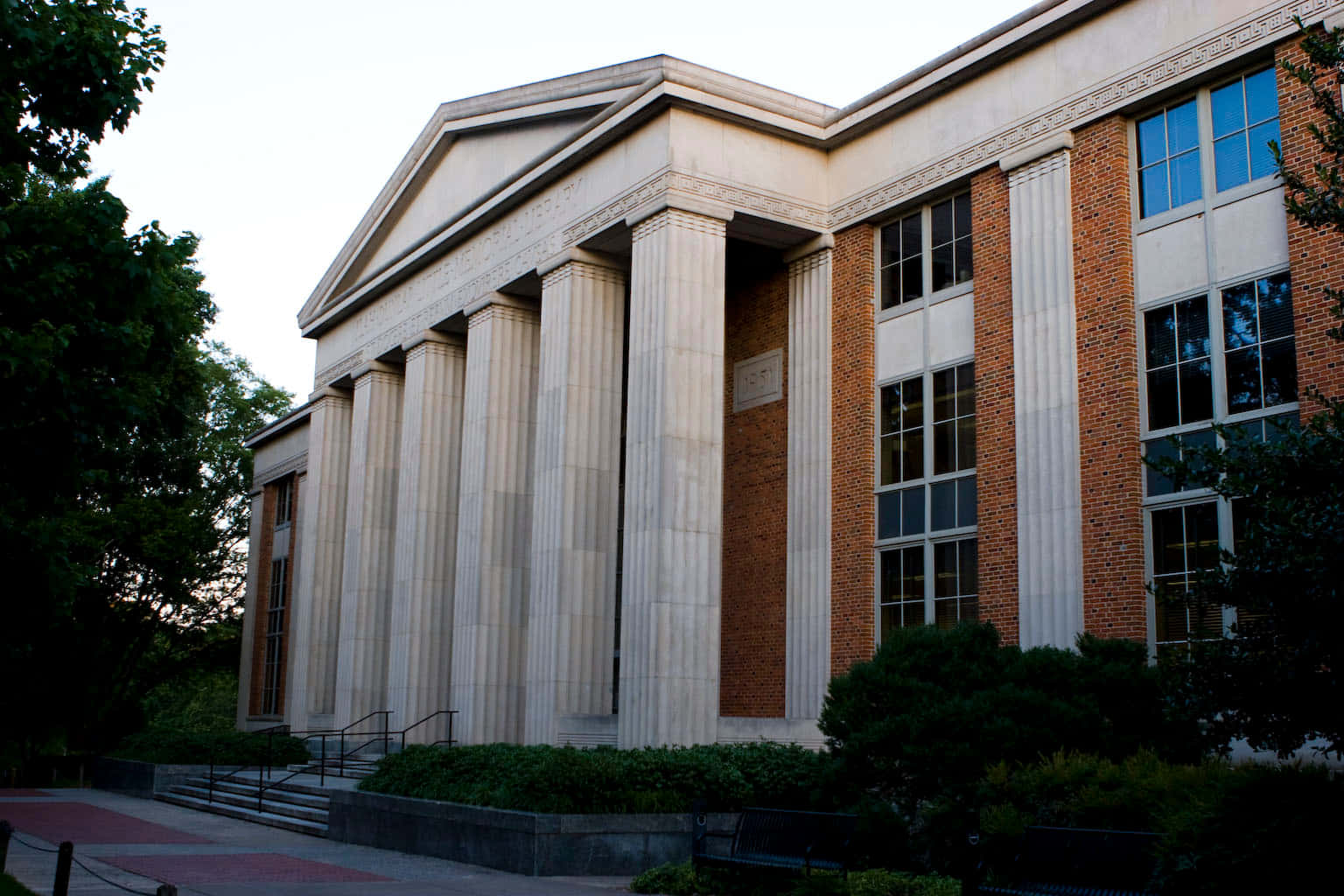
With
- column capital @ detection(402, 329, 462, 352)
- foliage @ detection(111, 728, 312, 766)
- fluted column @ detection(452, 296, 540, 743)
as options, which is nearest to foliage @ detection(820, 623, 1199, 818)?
fluted column @ detection(452, 296, 540, 743)

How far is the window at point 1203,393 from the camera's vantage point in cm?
1686

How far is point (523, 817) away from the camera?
49.1 feet

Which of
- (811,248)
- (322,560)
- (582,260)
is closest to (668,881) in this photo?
(811,248)

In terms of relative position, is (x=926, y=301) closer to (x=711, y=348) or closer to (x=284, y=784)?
(x=711, y=348)

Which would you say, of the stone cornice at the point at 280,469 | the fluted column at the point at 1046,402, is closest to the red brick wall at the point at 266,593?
the stone cornice at the point at 280,469

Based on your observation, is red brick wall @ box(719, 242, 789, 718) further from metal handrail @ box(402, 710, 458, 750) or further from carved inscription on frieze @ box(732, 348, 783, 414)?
metal handrail @ box(402, 710, 458, 750)

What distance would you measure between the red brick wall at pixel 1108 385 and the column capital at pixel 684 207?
6.02 meters

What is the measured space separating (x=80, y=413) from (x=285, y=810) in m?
11.5

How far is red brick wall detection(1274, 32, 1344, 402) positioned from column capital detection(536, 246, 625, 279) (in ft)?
40.4

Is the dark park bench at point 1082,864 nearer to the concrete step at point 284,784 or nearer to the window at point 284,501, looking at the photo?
the concrete step at point 284,784

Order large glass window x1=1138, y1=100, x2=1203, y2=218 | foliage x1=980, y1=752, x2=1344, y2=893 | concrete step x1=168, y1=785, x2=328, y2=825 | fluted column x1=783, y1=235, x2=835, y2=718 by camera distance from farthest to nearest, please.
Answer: fluted column x1=783, y1=235, x2=835, y2=718 → concrete step x1=168, y1=785, x2=328, y2=825 → large glass window x1=1138, y1=100, x2=1203, y2=218 → foliage x1=980, y1=752, x2=1344, y2=893

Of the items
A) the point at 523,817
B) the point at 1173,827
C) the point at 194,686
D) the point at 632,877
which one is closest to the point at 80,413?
the point at 523,817

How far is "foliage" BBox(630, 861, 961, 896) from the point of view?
1151cm

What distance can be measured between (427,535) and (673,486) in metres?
10.1
